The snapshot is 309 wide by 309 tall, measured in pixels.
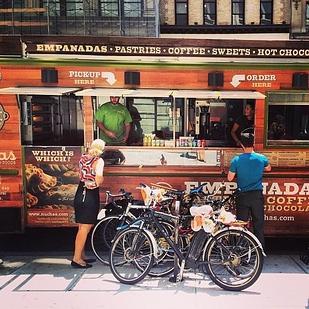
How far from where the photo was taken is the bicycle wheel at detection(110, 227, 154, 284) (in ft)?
16.4

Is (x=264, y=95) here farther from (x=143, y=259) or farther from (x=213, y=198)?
(x=143, y=259)

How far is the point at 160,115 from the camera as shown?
6.25 meters

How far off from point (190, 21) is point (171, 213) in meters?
20.2

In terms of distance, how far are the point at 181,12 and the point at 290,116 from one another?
1924 centimetres

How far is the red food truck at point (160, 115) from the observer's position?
609 cm

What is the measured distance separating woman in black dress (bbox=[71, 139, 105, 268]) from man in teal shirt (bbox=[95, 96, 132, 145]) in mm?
810

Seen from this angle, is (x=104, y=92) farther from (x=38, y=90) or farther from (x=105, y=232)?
(x=105, y=232)

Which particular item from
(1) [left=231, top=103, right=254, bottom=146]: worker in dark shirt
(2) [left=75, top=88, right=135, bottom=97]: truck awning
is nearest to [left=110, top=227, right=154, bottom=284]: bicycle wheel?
(2) [left=75, top=88, right=135, bottom=97]: truck awning

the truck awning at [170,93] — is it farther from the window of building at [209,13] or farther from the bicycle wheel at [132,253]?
the window of building at [209,13]

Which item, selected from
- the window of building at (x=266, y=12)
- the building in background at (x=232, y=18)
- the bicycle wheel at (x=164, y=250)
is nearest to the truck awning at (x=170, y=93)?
the bicycle wheel at (x=164, y=250)

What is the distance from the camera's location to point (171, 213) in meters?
5.41

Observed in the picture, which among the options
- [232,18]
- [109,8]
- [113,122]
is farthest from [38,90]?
[232,18]

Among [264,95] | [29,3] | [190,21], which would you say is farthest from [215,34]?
[264,95]

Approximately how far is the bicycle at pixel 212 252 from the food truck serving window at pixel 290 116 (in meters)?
1.85
